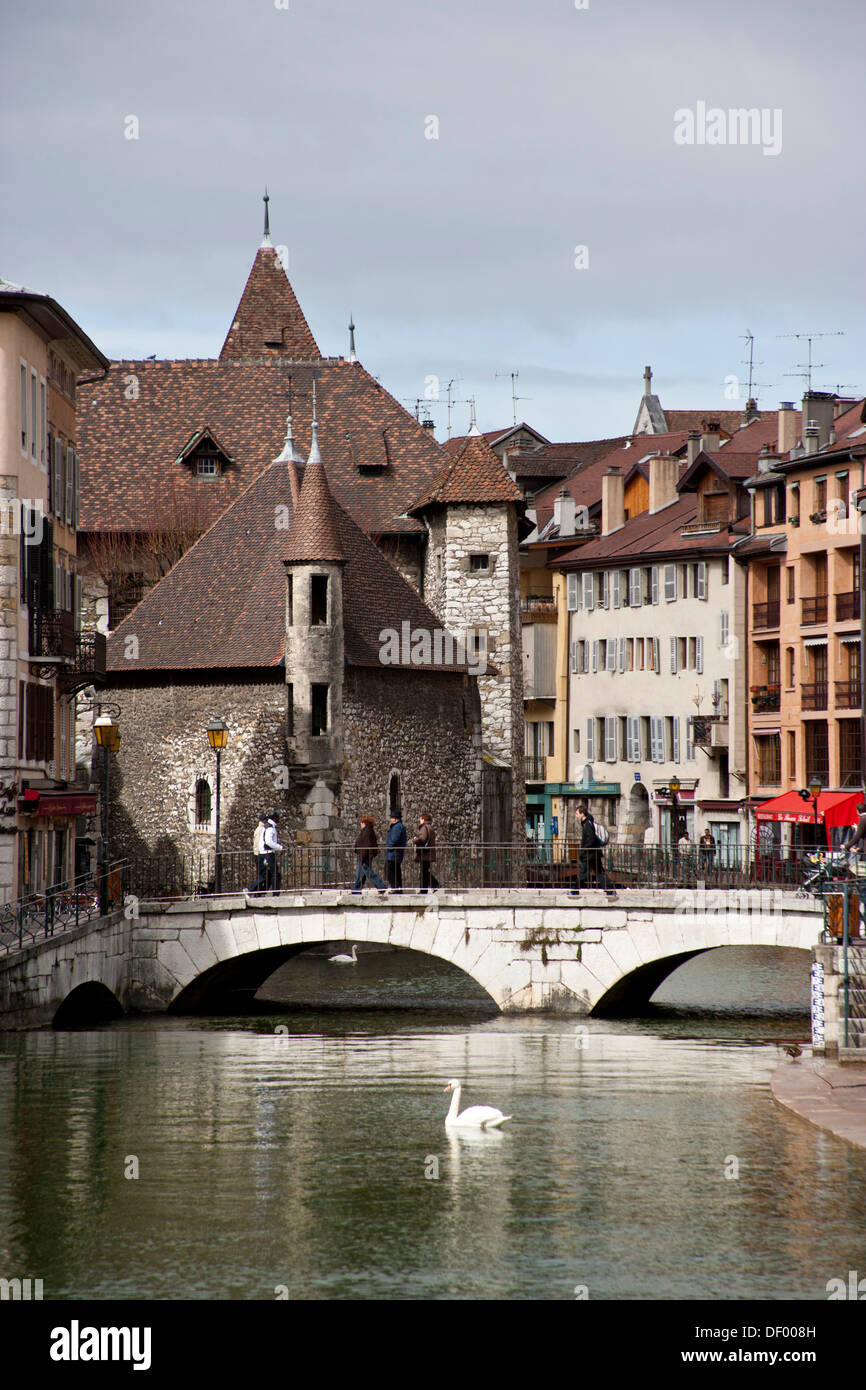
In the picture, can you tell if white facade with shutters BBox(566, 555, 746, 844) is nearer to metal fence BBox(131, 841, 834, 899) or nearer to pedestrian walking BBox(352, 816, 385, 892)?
metal fence BBox(131, 841, 834, 899)

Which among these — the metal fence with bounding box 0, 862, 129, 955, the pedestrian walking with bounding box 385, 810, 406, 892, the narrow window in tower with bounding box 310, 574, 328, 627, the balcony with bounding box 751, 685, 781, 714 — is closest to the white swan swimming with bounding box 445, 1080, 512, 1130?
the metal fence with bounding box 0, 862, 129, 955

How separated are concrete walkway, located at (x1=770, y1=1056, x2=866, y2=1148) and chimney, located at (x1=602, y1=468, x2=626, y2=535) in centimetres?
5023

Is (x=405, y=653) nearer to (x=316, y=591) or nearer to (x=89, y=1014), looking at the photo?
(x=316, y=591)

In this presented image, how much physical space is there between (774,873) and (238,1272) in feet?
64.5

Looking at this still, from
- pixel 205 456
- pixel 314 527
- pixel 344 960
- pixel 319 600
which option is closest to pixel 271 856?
pixel 319 600

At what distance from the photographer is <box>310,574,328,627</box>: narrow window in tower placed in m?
44.6

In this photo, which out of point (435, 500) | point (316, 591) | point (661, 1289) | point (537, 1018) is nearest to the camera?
point (661, 1289)

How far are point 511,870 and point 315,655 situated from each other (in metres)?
8.54

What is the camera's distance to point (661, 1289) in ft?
44.0

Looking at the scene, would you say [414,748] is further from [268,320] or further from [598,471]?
[598,471]

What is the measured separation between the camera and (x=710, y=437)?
231 feet

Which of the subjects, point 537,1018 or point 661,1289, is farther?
point 537,1018

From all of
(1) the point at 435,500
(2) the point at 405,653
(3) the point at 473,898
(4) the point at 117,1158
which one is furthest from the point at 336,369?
(4) the point at 117,1158
